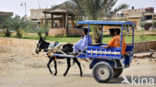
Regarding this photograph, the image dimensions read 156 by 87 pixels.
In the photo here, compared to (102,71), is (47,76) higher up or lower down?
lower down

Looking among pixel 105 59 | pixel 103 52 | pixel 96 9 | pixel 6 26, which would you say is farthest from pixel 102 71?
pixel 6 26

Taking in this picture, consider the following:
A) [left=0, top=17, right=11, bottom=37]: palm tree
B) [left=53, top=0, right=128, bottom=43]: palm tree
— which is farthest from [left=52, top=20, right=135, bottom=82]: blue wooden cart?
[left=0, top=17, right=11, bottom=37]: palm tree

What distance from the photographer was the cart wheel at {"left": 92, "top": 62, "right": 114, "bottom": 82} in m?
8.17

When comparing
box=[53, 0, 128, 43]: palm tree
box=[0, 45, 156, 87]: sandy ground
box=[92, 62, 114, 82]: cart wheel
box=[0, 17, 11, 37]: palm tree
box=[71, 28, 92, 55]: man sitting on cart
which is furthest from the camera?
box=[0, 17, 11, 37]: palm tree

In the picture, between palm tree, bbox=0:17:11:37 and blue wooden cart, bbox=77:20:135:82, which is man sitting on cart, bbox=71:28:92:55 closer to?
blue wooden cart, bbox=77:20:135:82

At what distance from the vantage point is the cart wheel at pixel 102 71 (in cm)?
817

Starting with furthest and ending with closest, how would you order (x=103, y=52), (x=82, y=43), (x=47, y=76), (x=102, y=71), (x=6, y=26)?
(x=6, y=26)
(x=47, y=76)
(x=82, y=43)
(x=102, y=71)
(x=103, y=52)

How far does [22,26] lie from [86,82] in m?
21.3

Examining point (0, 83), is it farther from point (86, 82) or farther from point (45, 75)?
point (86, 82)

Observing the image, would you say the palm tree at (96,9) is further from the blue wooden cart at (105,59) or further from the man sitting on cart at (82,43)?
the blue wooden cart at (105,59)

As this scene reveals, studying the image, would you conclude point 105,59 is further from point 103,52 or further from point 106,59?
point 103,52

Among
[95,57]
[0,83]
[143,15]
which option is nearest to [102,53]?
[95,57]

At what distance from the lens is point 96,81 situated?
8.73 metres

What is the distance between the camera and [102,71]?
8359mm
